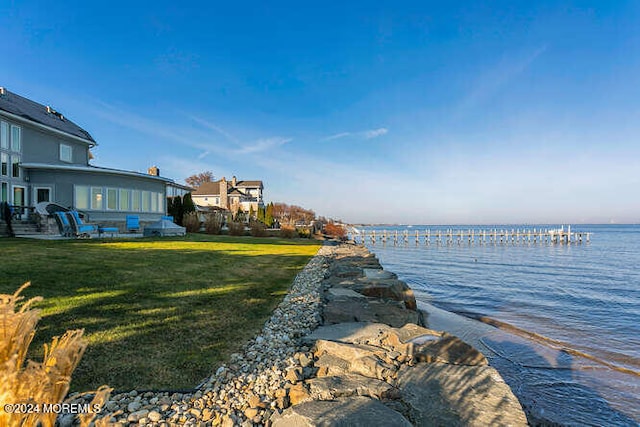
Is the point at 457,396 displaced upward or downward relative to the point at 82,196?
downward

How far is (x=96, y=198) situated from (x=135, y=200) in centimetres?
206

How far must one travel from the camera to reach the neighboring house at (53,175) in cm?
1587

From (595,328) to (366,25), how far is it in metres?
15.0

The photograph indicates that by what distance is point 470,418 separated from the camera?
2.57m

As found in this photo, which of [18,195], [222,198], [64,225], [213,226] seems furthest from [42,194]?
[222,198]

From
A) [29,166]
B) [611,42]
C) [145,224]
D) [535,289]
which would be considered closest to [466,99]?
[611,42]

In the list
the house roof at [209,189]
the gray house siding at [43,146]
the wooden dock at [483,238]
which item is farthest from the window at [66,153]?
the wooden dock at [483,238]

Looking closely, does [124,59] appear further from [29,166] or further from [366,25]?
[366,25]

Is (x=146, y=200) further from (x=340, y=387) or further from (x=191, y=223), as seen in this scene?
(x=340, y=387)

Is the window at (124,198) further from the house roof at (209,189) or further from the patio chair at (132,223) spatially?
the house roof at (209,189)

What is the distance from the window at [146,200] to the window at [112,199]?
1.65 meters

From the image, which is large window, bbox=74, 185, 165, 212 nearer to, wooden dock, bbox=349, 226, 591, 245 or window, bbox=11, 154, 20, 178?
window, bbox=11, 154, 20, 178

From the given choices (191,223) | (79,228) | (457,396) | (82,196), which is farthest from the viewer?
(191,223)

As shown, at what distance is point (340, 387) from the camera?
Answer: 2.95 metres
